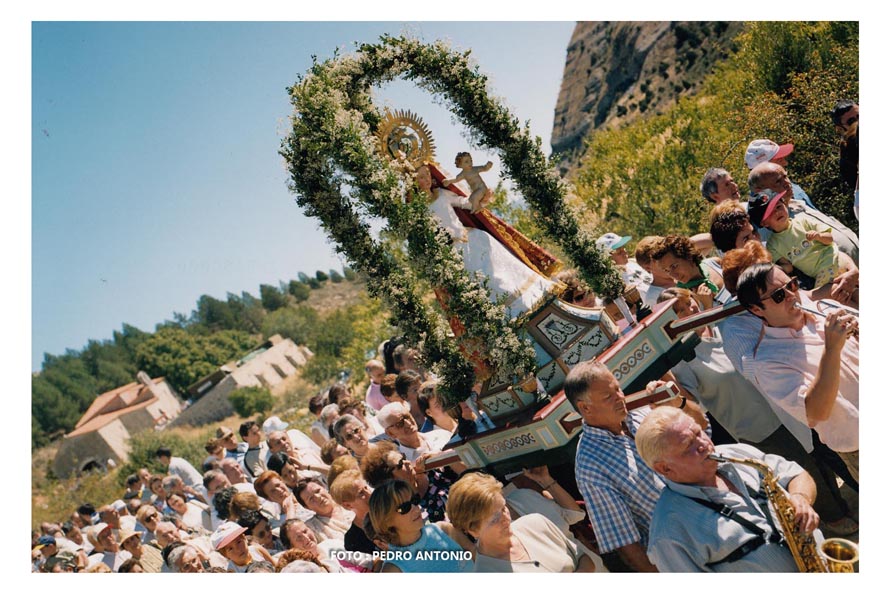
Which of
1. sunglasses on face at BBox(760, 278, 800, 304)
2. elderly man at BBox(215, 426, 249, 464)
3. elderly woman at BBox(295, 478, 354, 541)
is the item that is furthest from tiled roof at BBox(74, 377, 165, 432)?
sunglasses on face at BBox(760, 278, 800, 304)

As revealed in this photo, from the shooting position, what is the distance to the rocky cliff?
61.2m

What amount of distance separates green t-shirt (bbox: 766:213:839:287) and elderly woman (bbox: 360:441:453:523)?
3.60m

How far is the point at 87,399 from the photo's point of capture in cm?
8125

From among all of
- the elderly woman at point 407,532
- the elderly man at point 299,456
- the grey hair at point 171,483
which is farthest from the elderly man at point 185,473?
the elderly woman at point 407,532

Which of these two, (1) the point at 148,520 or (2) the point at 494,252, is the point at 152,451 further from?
(2) the point at 494,252

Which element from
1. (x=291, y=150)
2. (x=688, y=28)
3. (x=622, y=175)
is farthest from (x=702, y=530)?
(x=688, y=28)

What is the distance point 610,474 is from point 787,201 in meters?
3.59

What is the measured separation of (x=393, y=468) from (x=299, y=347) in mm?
87623

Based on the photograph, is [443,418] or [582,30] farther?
[582,30]

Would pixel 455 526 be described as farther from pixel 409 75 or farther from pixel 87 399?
pixel 87 399

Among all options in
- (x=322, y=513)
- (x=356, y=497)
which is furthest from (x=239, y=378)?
(x=356, y=497)

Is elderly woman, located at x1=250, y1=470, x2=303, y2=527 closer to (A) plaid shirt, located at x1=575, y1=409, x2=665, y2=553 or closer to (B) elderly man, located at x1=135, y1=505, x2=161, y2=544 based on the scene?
(B) elderly man, located at x1=135, y1=505, x2=161, y2=544

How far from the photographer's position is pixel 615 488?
12.8ft

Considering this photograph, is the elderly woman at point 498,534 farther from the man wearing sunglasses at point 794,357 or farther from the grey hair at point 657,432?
the man wearing sunglasses at point 794,357
